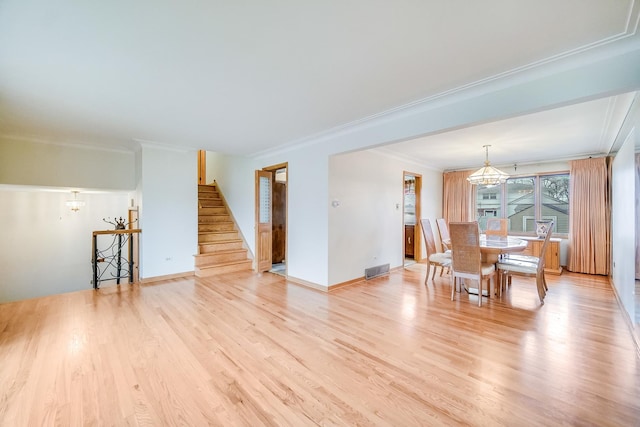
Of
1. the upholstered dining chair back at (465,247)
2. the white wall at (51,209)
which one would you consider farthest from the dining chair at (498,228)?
the white wall at (51,209)

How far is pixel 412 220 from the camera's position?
6883mm

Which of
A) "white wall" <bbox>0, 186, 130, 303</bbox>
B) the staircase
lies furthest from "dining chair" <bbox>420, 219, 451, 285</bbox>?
"white wall" <bbox>0, 186, 130, 303</bbox>

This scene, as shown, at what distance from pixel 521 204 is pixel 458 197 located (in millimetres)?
1382

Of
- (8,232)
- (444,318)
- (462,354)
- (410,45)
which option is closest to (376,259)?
(444,318)

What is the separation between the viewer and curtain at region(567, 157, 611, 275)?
501cm

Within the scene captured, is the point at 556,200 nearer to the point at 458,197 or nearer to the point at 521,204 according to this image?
the point at 521,204

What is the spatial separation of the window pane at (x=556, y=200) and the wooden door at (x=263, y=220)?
6.35 meters

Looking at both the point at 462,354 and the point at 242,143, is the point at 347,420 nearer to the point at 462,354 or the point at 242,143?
the point at 462,354

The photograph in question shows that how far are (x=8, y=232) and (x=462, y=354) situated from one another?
29.5 feet

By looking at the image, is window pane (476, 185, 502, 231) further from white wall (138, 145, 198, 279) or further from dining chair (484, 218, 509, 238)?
white wall (138, 145, 198, 279)

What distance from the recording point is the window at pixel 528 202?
19.1 feet

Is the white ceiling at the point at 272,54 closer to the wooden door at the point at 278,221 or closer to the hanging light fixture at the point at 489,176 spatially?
the hanging light fixture at the point at 489,176

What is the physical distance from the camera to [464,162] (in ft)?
20.0

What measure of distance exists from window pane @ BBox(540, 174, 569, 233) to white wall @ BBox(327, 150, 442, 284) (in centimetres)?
304
